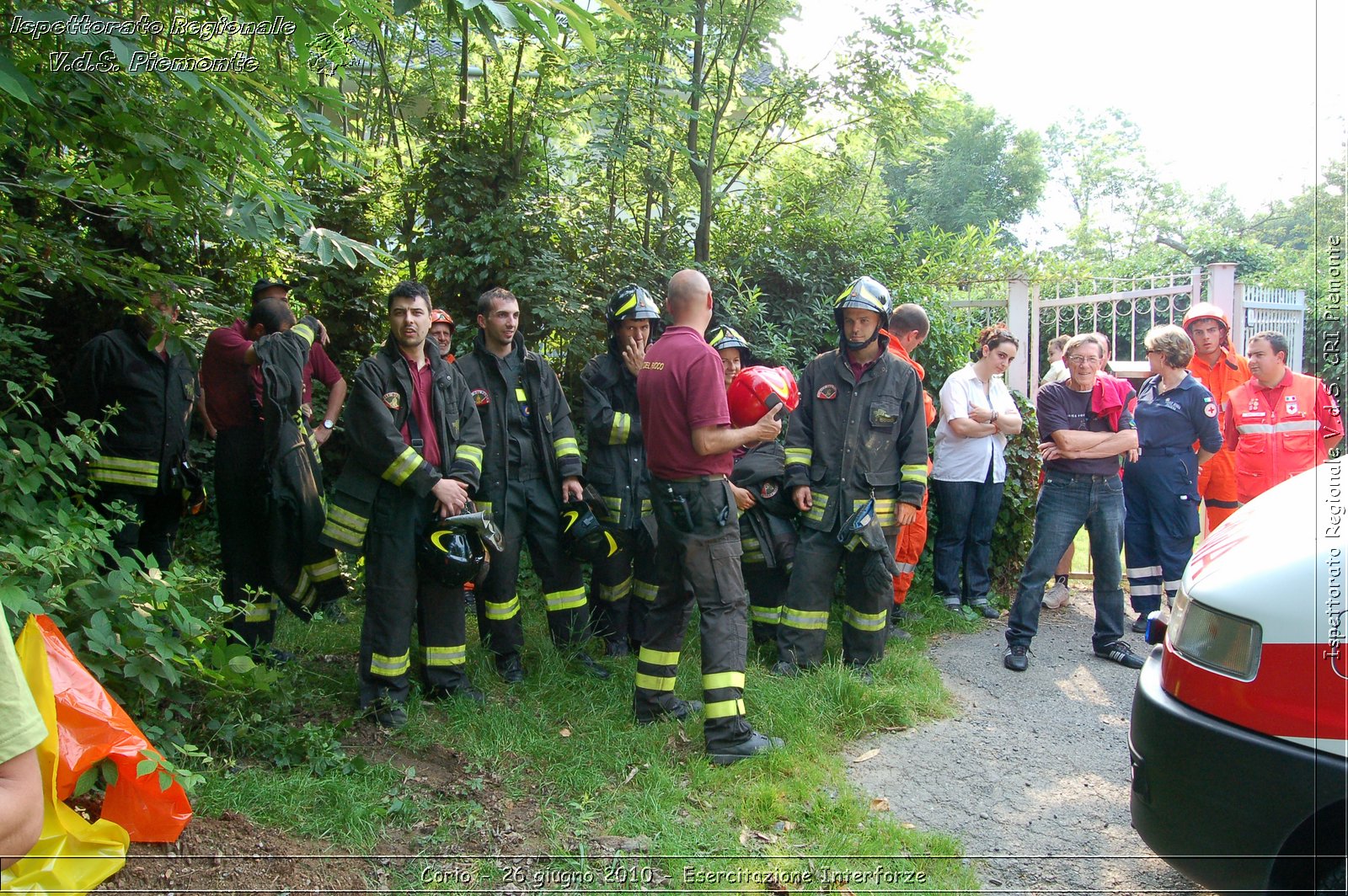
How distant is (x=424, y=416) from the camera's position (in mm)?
4684

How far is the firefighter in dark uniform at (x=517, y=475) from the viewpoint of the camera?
203 inches

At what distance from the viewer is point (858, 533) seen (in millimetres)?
A: 5047

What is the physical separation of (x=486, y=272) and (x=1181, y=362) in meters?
5.38

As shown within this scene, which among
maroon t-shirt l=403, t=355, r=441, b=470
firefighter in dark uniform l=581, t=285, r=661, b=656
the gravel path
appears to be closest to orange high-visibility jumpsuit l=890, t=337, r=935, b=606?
the gravel path

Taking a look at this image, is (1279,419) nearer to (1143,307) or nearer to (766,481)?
(1143,307)

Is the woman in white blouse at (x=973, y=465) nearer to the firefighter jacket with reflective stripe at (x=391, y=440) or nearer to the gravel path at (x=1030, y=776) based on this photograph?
the gravel path at (x=1030, y=776)

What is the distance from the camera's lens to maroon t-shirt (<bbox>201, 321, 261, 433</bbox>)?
5.21 meters

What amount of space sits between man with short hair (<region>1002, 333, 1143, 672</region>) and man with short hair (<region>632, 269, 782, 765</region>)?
2.21 meters

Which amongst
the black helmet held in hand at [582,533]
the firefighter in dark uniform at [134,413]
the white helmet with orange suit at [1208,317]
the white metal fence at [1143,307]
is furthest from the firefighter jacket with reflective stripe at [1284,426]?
the firefighter in dark uniform at [134,413]

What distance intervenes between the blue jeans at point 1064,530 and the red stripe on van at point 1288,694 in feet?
10.0

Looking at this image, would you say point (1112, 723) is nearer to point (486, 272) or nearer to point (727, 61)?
point (486, 272)

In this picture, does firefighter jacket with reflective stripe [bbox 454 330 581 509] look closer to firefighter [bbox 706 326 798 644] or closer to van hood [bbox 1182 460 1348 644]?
firefighter [bbox 706 326 798 644]

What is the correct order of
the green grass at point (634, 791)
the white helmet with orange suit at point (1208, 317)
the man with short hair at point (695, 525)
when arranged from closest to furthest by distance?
the green grass at point (634, 791), the man with short hair at point (695, 525), the white helmet with orange suit at point (1208, 317)

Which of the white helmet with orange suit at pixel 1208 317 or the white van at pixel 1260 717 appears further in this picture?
the white helmet with orange suit at pixel 1208 317
